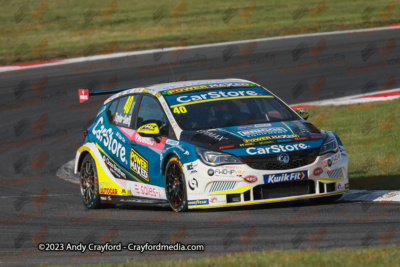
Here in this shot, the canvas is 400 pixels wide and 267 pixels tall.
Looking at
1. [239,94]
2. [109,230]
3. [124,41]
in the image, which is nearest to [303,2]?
[124,41]

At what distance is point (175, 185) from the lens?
8.33 meters

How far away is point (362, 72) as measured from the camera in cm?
2009

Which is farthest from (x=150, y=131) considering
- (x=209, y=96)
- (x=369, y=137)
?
(x=369, y=137)

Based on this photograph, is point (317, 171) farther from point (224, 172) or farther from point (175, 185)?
point (175, 185)

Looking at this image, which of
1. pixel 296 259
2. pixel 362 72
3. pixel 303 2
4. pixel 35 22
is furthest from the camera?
pixel 303 2

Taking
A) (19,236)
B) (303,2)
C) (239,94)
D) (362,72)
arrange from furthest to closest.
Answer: (303,2), (362,72), (239,94), (19,236)

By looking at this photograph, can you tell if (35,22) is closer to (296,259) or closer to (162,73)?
(162,73)

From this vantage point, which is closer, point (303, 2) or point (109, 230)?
point (109, 230)

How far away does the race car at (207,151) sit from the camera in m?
7.91

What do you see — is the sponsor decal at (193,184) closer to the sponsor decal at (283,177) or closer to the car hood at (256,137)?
the car hood at (256,137)

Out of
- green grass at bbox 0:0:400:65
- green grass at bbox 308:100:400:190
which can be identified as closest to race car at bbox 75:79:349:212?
green grass at bbox 308:100:400:190

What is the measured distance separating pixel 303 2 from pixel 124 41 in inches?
413

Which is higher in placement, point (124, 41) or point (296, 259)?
point (124, 41)

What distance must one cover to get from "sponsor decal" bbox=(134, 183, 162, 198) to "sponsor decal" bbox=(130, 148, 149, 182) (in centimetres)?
11
